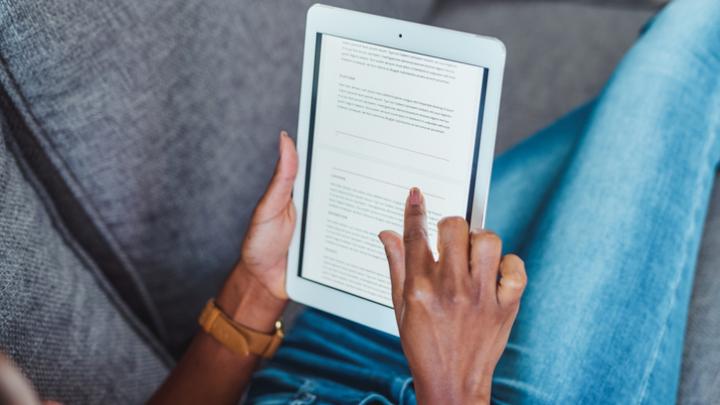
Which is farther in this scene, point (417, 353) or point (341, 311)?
point (341, 311)

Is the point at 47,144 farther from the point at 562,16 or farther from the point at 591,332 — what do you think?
the point at 562,16

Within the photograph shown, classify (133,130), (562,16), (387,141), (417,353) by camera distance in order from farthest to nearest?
1. (562,16)
2. (133,130)
3. (387,141)
4. (417,353)

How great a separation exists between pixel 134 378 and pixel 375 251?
0.35 metres

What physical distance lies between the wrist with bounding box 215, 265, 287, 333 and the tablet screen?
0.31ft

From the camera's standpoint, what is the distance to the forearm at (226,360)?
2.13 ft

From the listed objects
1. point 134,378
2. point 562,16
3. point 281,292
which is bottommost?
point 134,378

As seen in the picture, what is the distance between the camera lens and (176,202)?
730mm

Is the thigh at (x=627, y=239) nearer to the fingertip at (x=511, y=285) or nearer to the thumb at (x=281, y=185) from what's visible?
the fingertip at (x=511, y=285)

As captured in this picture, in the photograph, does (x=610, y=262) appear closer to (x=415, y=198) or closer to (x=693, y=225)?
(x=693, y=225)

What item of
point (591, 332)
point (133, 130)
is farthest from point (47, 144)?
point (591, 332)

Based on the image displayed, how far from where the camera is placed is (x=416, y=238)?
432 mm

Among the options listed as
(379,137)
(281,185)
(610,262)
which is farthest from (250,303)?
(610,262)

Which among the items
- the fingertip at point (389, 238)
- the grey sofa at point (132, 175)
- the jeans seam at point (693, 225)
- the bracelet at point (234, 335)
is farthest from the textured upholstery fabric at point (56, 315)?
the jeans seam at point (693, 225)

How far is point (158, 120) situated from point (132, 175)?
0.07 meters
